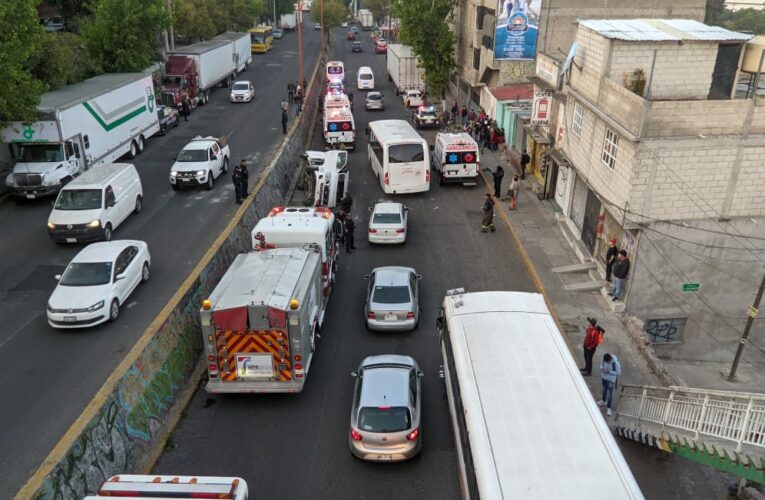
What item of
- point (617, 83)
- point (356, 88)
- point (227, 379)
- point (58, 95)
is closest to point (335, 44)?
point (356, 88)

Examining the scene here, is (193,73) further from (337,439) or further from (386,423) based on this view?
(386,423)

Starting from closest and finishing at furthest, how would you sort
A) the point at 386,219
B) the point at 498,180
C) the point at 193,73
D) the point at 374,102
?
the point at 386,219 < the point at 498,180 < the point at 193,73 < the point at 374,102

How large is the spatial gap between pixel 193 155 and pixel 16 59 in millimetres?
8005

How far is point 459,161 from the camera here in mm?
31016

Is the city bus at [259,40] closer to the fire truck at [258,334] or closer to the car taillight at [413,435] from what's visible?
the fire truck at [258,334]

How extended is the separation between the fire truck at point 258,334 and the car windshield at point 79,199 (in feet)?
33.9

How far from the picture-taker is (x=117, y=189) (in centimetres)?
2389

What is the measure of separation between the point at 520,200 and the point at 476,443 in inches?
840

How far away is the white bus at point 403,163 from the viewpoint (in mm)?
29297

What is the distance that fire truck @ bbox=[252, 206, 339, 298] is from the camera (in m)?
17.9

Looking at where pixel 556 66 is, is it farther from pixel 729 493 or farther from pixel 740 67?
pixel 729 493

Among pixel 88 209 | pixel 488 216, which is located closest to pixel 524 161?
pixel 488 216

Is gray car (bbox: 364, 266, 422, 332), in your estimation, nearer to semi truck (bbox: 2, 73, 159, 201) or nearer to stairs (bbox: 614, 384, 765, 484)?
stairs (bbox: 614, 384, 765, 484)

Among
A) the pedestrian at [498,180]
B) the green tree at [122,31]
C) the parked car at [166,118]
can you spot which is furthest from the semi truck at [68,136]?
the pedestrian at [498,180]
